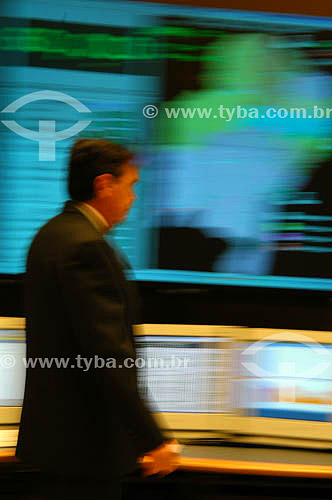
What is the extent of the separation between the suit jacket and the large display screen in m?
1.07

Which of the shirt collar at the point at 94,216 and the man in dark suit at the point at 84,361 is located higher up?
the shirt collar at the point at 94,216

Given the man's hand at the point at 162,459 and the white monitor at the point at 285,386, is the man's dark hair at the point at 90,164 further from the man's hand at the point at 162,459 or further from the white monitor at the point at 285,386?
the white monitor at the point at 285,386

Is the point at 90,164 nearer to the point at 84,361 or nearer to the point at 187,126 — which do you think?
the point at 84,361

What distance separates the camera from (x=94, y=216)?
4.50 feet

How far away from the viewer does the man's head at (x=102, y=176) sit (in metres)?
1.36

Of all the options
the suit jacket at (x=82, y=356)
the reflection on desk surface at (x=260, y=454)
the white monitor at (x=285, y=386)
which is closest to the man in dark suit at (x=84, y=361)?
the suit jacket at (x=82, y=356)

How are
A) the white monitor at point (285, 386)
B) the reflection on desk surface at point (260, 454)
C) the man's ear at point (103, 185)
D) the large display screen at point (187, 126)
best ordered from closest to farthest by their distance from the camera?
the man's ear at point (103, 185) < the reflection on desk surface at point (260, 454) < the white monitor at point (285, 386) < the large display screen at point (187, 126)

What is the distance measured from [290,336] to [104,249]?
102cm

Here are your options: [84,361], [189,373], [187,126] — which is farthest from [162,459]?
[187,126]

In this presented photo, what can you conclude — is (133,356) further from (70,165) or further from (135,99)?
→ (135,99)

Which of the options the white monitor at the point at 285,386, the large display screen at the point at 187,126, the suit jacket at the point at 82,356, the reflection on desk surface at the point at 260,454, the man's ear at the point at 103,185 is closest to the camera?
the suit jacket at the point at 82,356

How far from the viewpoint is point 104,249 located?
4.22ft

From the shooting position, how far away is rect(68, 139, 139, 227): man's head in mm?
1362

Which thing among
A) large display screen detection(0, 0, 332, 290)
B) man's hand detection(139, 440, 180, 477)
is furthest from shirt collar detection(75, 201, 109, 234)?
large display screen detection(0, 0, 332, 290)
